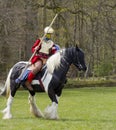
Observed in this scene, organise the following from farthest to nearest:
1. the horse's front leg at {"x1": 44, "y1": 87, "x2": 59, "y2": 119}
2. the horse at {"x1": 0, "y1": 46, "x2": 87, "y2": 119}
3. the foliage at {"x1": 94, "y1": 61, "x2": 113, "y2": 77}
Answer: the foliage at {"x1": 94, "y1": 61, "x2": 113, "y2": 77} < the horse at {"x1": 0, "y1": 46, "x2": 87, "y2": 119} < the horse's front leg at {"x1": 44, "y1": 87, "x2": 59, "y2": 119}

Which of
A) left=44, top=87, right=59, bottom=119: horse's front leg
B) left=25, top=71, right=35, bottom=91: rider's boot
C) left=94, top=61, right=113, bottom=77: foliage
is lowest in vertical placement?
left=94, top=61, right=113, bottom=77: foliage

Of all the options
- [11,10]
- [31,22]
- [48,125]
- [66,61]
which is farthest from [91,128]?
[31,22]

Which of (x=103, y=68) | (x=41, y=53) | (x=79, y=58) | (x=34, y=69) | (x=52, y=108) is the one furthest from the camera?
(x=103, y=68)

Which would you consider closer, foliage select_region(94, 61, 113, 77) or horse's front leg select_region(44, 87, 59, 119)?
horse's front leg select_region(44, 87, 59, 119)

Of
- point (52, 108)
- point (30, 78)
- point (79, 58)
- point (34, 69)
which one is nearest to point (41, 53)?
point (34, 69)

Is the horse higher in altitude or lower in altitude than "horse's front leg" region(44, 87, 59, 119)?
higher

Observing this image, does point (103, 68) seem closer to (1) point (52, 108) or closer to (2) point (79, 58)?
(2) point (79, 58)

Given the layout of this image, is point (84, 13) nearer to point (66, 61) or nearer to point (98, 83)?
point (98, 83)

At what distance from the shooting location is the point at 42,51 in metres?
11.3

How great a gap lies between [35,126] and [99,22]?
86.9 ft

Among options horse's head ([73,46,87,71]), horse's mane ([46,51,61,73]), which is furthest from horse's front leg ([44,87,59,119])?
horse's head ([73,46,87,71])

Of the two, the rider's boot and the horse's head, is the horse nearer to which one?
the horse's head

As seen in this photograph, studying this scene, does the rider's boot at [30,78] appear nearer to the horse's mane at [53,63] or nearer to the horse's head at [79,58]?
the horse's mane at [53,63]

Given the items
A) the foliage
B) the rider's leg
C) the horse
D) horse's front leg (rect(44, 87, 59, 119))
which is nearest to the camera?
horse's front leg (rect(44, 87, 59, 119))
